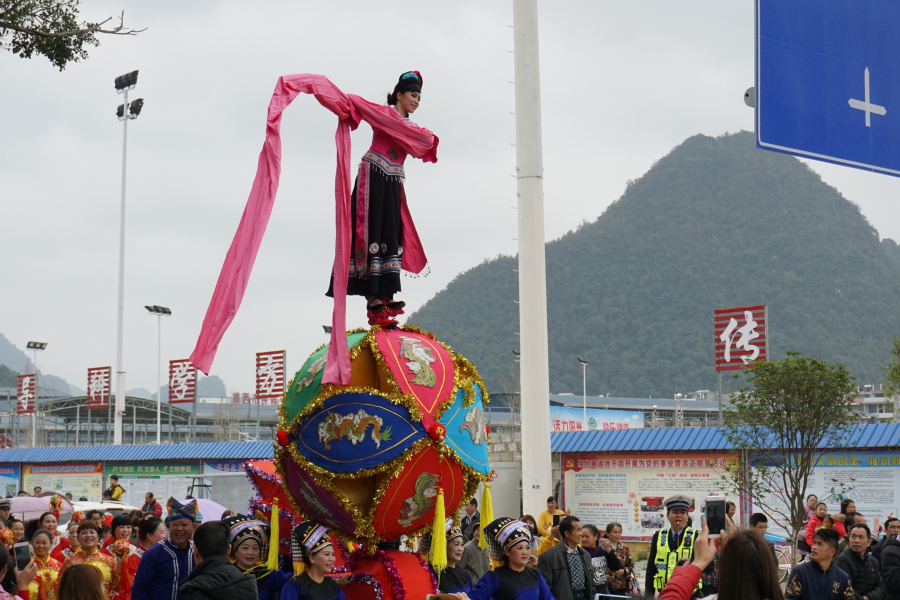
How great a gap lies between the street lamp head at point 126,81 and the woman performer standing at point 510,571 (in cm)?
2883

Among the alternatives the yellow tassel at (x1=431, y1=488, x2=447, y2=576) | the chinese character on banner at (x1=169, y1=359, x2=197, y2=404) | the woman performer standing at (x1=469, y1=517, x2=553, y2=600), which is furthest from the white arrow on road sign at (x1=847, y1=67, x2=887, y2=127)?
the chinese character on banner at (x1=169, y1=359, x2=197, y2=404)

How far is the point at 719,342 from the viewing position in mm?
27688

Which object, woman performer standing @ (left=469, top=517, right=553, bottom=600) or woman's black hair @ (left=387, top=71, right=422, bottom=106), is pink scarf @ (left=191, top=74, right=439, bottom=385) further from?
woman performer standing @ (left=469, top=517, right=553, bottom=600)

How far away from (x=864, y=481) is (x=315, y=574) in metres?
13.6

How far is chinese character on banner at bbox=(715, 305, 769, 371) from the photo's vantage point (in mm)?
26719

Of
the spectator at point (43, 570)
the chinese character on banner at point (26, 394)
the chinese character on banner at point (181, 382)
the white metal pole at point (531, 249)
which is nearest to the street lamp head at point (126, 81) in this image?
the chinese character on banner at point (181, 382)

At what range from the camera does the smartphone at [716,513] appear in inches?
222

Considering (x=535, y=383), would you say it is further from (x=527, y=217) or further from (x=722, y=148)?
(x=722, y=148)

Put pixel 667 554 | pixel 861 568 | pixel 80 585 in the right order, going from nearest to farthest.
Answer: pixel 80 585
pixel 667 554
pixel 861 568

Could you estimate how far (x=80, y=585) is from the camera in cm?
467

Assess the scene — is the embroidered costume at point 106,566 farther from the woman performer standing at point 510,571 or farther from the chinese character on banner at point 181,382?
the chinese character on banner at point 181,382

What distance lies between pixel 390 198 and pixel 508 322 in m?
80.9

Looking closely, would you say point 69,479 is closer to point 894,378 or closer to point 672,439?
point 672,439

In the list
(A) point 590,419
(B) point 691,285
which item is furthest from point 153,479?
(B) point 691,285
